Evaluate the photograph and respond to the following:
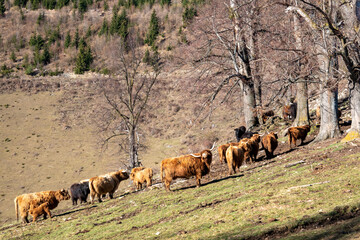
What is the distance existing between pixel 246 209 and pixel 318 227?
2168 millimetres

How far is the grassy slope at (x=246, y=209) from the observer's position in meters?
7.56

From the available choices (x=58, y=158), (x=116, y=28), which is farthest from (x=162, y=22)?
(x=58, y=158)

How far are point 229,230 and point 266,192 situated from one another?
265cm

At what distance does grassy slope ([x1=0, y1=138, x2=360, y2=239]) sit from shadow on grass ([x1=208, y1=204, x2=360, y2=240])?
18mm

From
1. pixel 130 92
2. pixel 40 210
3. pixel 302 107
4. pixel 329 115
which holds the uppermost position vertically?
pixel 130 92

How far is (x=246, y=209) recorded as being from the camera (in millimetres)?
9102

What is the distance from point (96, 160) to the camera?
4275 cm

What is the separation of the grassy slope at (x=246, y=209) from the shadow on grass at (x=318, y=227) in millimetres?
18

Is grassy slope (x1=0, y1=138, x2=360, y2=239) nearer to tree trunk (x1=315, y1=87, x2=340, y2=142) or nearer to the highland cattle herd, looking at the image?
the highland cattle herd

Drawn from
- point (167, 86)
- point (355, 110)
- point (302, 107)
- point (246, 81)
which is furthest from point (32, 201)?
point (167, 86)

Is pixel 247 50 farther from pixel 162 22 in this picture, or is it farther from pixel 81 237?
pixel 162 22

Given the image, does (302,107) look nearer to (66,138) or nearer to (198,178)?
(198,178)

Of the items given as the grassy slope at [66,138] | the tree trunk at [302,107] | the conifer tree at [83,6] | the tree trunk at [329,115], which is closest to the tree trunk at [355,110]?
the tree trunk at [329,115]

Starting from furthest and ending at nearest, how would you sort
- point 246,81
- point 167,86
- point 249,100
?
point 167,86 < point 249,100 < point 246,81
